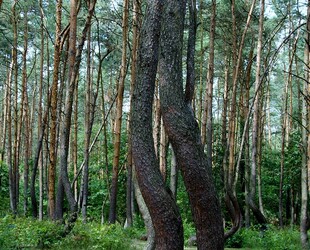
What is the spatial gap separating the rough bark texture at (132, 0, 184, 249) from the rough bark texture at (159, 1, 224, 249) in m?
0.21

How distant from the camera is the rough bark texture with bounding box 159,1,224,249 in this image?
19.9 feet

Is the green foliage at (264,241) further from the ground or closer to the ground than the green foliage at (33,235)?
closer to the ground

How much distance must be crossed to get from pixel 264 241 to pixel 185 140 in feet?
26.7

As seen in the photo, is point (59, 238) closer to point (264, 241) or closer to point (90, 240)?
point (90, 240)

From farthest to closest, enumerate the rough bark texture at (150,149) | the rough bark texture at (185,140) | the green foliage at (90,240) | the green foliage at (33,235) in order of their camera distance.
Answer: the green foliage at (90,240) < the green foliage at (33,235) < the rough bark texture at (185,140) < the rough bark texture at (150,149)

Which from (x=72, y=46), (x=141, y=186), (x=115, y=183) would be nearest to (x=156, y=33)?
(x=141, y=186)

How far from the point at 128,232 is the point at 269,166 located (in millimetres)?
14185

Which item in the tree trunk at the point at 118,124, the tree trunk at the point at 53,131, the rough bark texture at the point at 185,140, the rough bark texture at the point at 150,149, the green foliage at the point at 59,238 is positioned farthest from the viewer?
the tree trunk at the point at 118,124

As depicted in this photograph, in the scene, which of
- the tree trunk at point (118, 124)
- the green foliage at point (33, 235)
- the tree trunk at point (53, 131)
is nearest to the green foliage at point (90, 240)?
the green foliage at point (33, 235)

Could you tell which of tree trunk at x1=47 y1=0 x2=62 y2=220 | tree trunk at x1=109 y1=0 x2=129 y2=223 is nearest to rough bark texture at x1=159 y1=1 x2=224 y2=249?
tree trunk at x1=47 y1=0 x2=62 y2=220

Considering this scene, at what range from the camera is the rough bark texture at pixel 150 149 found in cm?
580

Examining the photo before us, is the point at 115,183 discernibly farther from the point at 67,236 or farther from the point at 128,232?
the point at 67,236

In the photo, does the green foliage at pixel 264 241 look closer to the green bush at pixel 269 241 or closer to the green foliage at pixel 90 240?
the green bush at pixel 269 241

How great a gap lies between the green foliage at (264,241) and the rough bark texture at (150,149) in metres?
7.16
